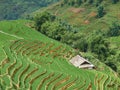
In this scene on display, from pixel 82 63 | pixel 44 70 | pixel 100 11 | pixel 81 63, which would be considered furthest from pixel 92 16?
pixel 44 70

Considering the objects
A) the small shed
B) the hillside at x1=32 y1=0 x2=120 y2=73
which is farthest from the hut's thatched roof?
the hillside at x1=32 y1=0 x2=120 y2=73

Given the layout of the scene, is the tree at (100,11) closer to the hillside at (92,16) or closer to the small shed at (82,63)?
the hillside at (92,16)

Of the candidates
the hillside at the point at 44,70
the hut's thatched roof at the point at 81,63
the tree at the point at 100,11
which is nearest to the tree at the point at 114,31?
the tree at the point at 100,11

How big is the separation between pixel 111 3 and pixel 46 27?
74.0 m

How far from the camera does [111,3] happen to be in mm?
165875

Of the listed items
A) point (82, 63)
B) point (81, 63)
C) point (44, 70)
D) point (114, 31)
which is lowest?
point (114, 31)

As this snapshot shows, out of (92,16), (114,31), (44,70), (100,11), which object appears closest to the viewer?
(44,70)

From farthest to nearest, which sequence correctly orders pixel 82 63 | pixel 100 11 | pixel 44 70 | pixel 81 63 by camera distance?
pixel 100 11 → pixel 82 63 → pixel 81 63 → pixel 44 70

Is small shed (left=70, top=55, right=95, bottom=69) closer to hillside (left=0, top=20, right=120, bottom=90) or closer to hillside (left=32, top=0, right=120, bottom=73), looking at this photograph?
hillside (left=0, top=20, right=120, bottom=90)

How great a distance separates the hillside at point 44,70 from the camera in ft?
165

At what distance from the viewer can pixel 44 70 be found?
56.2 metres

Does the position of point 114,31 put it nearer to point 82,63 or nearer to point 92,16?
point 92,16

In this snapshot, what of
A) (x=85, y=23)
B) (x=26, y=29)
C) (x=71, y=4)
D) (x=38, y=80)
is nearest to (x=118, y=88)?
(x=38, y=80)

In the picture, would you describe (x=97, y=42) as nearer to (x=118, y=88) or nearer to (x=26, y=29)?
(x=26, y=29)
